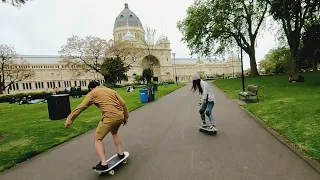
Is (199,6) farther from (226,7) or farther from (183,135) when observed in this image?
(183,135)

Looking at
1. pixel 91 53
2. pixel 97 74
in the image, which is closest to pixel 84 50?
pixel 91 53

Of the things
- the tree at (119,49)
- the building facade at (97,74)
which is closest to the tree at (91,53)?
the tree at (119,49)

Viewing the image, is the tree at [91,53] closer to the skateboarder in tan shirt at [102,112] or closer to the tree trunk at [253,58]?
the tree trunk at [253,58]

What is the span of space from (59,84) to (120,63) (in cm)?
4616

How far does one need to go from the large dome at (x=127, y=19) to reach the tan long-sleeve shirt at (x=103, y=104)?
328 feet

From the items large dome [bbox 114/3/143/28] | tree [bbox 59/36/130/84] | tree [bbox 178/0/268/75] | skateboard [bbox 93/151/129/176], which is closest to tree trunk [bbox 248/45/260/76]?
tree [bbox 178/0/268/75]

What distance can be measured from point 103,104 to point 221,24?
114ft

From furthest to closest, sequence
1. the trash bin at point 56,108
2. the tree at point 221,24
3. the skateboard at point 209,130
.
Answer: the tree at point 221,24, the trash bin at point 56,108, the skateboard at point 209,130

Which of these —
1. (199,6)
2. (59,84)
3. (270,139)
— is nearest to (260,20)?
(199,6)

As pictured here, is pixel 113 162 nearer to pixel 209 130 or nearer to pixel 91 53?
pixel 209 130

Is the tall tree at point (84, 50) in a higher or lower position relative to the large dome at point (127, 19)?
lower

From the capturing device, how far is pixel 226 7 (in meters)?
31.7

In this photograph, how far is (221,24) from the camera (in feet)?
115

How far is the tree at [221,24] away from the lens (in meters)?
Answer: 33.2
